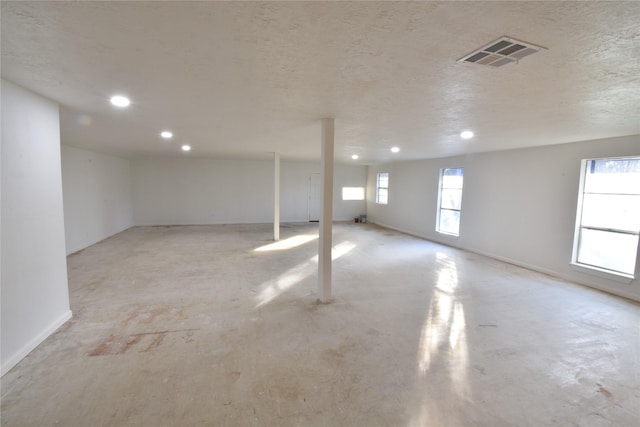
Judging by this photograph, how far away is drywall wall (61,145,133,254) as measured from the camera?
600 cm

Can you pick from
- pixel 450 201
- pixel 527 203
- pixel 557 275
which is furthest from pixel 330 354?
pixel 450 201

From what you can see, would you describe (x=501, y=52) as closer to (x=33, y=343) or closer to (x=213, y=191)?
(x=33, y=343)

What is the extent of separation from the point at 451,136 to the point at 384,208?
6174 millimetres

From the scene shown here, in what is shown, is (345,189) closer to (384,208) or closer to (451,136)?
(384,208)

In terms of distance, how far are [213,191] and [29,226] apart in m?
7.75

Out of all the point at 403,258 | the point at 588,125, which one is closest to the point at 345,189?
the point at 403,258

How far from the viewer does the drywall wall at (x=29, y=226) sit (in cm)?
231

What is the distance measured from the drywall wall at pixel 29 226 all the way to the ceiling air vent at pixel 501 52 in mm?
3571

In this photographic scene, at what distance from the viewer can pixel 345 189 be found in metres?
11.9

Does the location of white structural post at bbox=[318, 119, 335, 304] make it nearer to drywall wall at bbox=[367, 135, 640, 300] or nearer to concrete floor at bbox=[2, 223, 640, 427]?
concrete floor at bbox=[2, 223, 640, 427]

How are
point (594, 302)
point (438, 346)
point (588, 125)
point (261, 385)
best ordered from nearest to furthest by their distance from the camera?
point (261, 385), point (438, 346), point (588, 125), point (594, 302)

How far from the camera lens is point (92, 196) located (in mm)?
6945

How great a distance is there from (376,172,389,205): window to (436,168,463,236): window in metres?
2.71

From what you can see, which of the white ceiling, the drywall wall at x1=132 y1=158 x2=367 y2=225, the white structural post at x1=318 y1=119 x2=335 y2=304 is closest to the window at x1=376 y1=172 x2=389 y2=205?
the drywall wall at x1=132 y1=158 x2=367 y2=225
